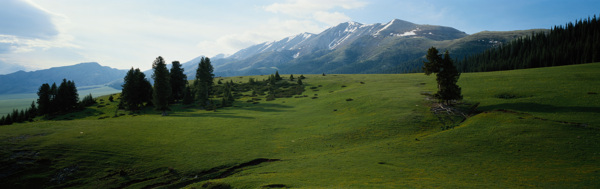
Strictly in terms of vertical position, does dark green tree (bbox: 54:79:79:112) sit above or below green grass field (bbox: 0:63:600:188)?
above

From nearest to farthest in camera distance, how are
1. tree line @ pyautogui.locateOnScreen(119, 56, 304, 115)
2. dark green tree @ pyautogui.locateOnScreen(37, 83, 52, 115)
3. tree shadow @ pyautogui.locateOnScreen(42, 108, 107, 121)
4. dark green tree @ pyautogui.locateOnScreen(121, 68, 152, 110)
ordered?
tree line @ pyautogui.locateOnScreen(119, 56, 304, 115), tree shadow @ pyautogui.locateOnScreen(42, 108, 107, 121), dark green tree @ pyautogui.locateOnScreen(121, 68, 152, 110), dark green tree @ pyautogui.locateOnScreen(37, 83, 52, 115)

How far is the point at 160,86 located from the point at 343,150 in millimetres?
59519

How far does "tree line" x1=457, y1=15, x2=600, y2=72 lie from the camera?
93.3 metres

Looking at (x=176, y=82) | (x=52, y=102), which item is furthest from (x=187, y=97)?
(x=52, y=102)

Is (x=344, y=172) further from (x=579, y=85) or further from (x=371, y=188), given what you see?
(x=579, y=85)

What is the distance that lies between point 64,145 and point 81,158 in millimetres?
5143

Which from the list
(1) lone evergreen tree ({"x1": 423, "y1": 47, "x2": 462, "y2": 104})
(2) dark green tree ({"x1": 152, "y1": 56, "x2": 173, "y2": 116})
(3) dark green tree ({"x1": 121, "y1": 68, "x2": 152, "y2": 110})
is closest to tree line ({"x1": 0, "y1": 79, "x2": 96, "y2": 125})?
(3) dark green tree ({"x1": 121, "y1": 68, "x2": 152, "y2": 110})

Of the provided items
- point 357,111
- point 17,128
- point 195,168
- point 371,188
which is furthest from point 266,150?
point 17,128

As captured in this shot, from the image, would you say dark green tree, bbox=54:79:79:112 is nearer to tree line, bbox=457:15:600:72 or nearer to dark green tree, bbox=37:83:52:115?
dark green tree, bbox=37:83:52:115

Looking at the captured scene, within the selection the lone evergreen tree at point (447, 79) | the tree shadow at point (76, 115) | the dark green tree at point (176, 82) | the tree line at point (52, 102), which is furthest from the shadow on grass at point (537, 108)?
the tree line at point (52, 102)

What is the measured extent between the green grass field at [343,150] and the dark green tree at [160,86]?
2311 cm

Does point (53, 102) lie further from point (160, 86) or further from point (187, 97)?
point (160, 86)

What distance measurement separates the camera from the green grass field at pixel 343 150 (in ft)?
69.9

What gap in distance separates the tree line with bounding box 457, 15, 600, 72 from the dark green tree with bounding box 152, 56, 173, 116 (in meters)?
141
